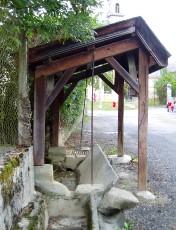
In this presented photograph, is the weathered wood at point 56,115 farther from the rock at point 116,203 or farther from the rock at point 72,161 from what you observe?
the rock at point 116,203

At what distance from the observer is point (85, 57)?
261 inches

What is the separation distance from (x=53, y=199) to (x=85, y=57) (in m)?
2.63

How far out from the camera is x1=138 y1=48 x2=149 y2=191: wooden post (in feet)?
22.3

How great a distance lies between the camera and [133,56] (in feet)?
24.3

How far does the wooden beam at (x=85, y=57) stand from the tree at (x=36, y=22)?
17.7 inches

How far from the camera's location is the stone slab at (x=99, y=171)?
648cm

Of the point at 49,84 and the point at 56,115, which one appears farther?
the point at 56,115

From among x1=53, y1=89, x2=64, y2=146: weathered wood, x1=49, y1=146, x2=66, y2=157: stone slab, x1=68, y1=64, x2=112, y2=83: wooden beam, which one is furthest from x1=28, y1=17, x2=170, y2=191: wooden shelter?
x1=53, y1=89, x2=64, y2=146: weathered wood

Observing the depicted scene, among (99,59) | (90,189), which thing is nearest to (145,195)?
(90,189)

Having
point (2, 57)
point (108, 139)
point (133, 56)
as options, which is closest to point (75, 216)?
point (2, 57)

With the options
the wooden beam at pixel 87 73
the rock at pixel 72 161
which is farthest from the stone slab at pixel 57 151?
the wooden beam at pixel 87 73

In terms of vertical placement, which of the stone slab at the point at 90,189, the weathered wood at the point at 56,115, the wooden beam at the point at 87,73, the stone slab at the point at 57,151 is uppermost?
the wooden beam at the point at 87,73

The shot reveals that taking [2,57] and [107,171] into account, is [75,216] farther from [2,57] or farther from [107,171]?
[2,57]

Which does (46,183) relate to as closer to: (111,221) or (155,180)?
(111,221)
